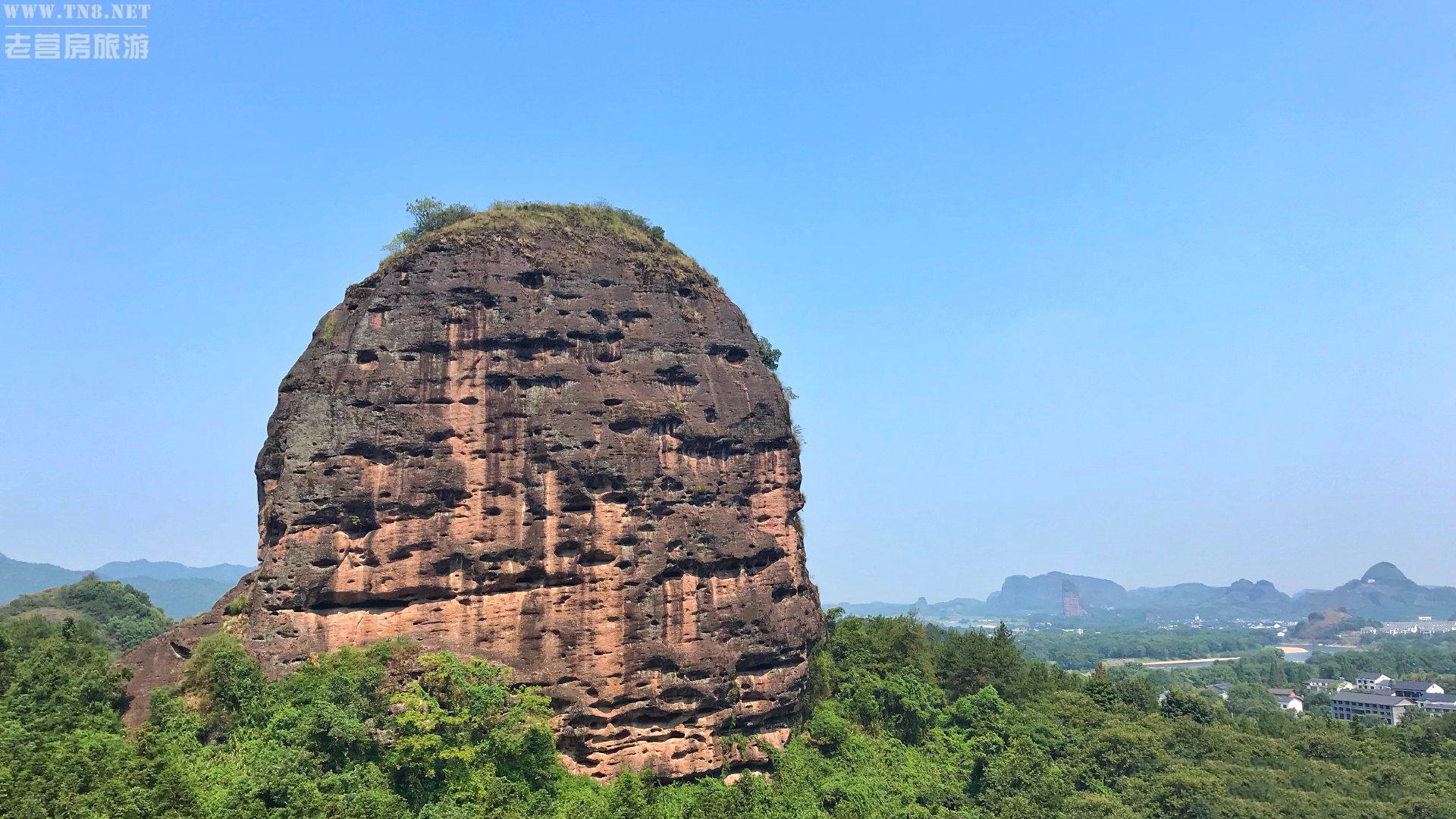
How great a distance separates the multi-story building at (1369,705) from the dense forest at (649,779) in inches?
1381

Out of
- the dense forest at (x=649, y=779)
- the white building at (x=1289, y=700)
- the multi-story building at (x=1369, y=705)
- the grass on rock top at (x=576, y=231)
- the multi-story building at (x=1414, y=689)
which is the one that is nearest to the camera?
the dense forest at (x=649, y=779)

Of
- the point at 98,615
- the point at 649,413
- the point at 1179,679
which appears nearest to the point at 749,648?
the point at 649,413

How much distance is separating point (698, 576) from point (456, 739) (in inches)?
316

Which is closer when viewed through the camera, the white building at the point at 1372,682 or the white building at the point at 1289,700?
the white building at the point at 1289,700

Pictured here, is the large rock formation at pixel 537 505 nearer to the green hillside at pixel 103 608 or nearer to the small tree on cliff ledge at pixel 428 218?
the small tree on cliff ledge at pixel 428 218

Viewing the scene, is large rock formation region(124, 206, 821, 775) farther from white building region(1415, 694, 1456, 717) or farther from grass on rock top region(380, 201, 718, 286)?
white building region(1415, 694, 1456, 717)

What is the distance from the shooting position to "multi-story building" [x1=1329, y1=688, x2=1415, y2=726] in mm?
65250

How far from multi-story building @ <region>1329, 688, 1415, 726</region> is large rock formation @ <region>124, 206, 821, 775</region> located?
60.0m

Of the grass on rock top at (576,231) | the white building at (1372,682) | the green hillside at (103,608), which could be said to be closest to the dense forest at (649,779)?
the grass on rock top at (576,231)

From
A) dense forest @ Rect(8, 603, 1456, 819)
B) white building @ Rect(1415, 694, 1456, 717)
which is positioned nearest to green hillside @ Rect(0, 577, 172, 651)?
dense forest @ Rect(8, 603, 1456, 819)

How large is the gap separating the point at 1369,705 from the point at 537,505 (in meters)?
75.8

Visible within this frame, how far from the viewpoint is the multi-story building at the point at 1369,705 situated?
65.2 meters

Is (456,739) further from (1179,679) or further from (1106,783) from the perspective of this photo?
(1179,679)

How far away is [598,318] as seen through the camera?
2677 cm
